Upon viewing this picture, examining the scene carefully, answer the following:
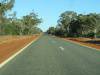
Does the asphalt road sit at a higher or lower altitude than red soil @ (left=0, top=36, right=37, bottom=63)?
higher

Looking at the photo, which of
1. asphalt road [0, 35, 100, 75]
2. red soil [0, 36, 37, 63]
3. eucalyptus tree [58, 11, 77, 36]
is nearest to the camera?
asphalt road [0, 35, 100, 75]

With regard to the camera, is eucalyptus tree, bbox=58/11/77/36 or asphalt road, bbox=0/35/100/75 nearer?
asphalt road, bbox=0/35/100/75

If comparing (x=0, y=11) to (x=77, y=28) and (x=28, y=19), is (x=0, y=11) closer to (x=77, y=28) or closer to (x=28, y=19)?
(x=77, y=28)

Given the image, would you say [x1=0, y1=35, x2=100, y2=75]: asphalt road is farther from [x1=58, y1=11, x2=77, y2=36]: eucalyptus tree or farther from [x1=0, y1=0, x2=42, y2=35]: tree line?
[x1=58, y1=11, x2=77, y2=36]: eucalyptus tree

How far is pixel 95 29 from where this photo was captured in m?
98.8

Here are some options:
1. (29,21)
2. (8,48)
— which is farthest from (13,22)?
(8,48)

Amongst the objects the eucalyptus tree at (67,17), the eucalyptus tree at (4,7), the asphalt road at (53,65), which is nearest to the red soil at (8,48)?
the asphalt road at (53,65)

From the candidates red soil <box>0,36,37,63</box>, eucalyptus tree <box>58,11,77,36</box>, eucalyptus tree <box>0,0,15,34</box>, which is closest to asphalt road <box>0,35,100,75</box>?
red soil <box>0,36,37,63</box>

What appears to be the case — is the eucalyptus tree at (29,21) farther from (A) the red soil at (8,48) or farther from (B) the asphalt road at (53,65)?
(B) the asphalt road at (53,65)

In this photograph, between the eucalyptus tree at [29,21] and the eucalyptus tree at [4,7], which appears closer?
the eucalyptus tree at [4,7]

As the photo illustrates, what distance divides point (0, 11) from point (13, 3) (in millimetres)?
5896

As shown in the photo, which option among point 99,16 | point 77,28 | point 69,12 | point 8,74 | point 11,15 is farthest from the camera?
point 69,12

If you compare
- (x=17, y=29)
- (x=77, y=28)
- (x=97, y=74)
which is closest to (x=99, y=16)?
(x=77, y=28)

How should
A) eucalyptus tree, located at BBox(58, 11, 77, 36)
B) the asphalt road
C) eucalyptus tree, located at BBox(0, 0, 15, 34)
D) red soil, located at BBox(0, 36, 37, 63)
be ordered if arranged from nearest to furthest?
the asphalt road → red soil, located at BBox(0, 36, 37, 63) → eucalyptus tree, located at BBox(0, 0, 15, 34) → eucalyptus tree, located at BBox(58, 11, 77, 36)
